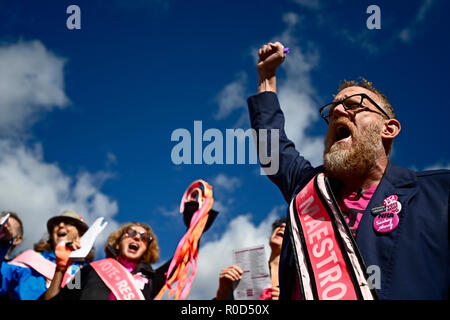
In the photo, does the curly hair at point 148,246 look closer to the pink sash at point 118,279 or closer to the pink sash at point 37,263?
the pink sash at point 118,279

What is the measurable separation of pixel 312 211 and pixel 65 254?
2.89 metres

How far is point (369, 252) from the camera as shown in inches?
66.2

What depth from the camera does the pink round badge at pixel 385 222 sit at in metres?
1.70

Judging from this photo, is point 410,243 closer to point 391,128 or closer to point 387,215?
point 387,215

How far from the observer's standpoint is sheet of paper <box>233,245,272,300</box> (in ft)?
12.1

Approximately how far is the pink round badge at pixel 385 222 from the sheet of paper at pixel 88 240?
2.76 metres

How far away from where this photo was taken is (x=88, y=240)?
367 centimetres

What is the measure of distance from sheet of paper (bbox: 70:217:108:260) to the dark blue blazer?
2275 mm

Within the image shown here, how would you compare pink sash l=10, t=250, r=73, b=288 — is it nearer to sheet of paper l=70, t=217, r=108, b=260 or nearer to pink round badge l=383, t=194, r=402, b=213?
sheet of paper l=70, t=217, r=108, b=260

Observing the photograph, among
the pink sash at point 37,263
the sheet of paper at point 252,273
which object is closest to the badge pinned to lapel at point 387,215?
the sheet of paper at point 252,273

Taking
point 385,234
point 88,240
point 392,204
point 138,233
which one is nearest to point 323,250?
point 385,234
